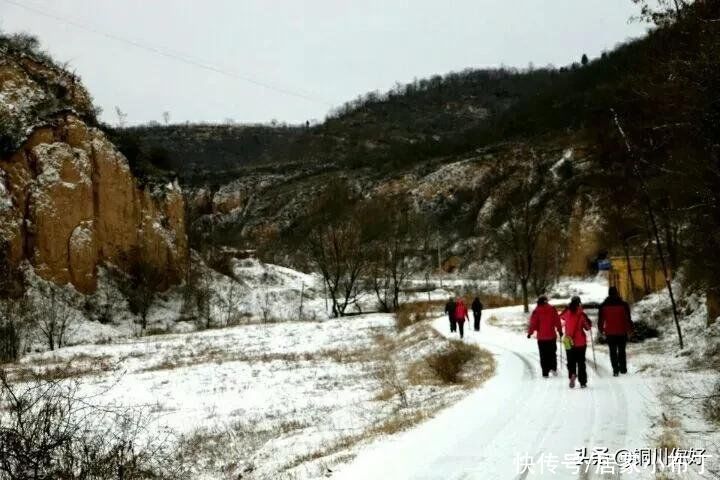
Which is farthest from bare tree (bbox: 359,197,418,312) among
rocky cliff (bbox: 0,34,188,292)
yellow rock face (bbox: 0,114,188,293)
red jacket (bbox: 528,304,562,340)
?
red jacket (bbox: 528,304,562,340)

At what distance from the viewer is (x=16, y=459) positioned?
6.27 metres

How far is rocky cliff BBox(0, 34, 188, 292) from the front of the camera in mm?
42625

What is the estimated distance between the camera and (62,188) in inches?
1752

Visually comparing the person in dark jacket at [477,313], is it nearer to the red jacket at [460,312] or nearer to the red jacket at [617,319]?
the red jacket at [460,312]

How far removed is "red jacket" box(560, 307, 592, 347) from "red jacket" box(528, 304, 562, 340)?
643 mm

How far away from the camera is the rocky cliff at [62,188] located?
A: 42625 mm

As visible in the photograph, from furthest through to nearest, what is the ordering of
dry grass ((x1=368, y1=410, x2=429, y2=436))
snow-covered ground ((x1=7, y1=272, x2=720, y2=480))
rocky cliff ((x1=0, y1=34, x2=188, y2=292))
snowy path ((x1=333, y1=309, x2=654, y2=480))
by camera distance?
rocky cliff ((x1=0, y1=34, x2=188, y2=292)) → dry grass ((x1=368, y1=410, x2=429, y2=436)) → snow-covered ground ((x1=7, y1=272, x2=720, y2=480)) → snowy path ((x1=333, y1=309, x2=654, y2=480))

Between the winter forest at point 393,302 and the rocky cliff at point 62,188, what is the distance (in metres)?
0.17

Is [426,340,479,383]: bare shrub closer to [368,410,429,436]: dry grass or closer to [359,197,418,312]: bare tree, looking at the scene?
[368,410,429,436]: dry grass

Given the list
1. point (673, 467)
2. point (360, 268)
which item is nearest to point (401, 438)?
point (673, 467)

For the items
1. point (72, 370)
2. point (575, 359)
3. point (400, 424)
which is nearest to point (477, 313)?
point (575, 359)

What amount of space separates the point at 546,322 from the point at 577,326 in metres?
1.08

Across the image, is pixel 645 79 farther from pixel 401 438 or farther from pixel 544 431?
pixel 401 438

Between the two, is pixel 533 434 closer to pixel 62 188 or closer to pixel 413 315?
pixel 413 315
